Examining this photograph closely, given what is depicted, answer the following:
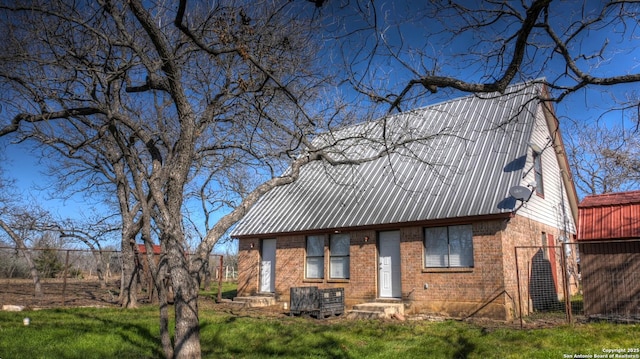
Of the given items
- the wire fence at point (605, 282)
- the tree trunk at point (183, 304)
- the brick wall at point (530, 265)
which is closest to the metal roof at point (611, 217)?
the wire fence at point (605, 282)

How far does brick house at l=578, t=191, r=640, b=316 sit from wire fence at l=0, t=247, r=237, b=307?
45.0ft

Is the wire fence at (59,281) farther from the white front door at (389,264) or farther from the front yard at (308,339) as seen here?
the white front door at (389,264)

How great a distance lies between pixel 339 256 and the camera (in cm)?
1684

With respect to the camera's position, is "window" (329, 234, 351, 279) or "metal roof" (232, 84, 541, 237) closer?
"metal roof" (232, 84, 541, 237)

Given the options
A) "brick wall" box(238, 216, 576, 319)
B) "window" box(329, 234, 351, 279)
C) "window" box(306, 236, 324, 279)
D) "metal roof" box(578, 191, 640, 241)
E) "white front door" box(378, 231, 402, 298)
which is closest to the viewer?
"metal roof" box(578, 191, 640, 241)

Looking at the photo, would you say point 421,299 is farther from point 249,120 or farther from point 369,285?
point 249,120

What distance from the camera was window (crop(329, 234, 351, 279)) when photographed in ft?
54.6

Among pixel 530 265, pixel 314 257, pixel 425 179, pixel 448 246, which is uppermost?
pixel 425 179

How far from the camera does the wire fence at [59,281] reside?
49.9 feet

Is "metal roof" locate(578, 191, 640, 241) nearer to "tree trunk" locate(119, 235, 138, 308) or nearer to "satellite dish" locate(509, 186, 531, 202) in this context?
"satellite dish" locate(509, 186, 531, 202)

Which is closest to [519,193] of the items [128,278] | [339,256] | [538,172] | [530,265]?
[530,265]

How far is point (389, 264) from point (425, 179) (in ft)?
11.1

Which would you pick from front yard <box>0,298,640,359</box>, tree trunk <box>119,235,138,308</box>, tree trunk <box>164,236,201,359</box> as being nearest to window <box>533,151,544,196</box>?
front yard <box>0,298,640,359</box>

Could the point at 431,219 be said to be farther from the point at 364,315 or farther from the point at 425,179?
the point at 364,315
